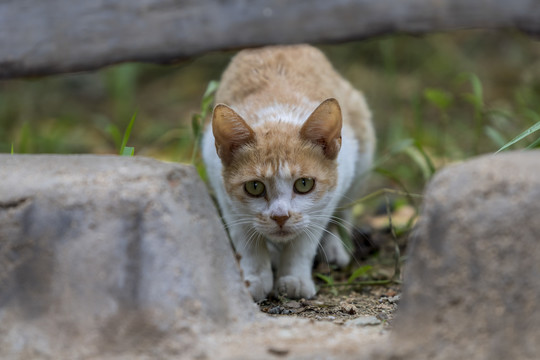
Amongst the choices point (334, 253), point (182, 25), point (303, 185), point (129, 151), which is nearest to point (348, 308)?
point (303, 185)

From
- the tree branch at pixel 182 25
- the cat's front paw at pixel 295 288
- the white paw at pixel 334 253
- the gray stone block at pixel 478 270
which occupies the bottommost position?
the white paw at pixel 334 253

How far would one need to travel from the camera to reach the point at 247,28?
2.43m

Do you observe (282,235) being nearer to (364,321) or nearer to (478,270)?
(364,321)

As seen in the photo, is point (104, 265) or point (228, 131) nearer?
point (104, 265)

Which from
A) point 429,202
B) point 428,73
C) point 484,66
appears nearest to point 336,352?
point 429,202

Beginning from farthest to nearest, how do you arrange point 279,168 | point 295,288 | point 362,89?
point 362,89
point 295,288
point 279,168

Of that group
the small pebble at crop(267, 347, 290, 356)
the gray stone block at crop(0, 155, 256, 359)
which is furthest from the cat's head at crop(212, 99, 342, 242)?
the small pebble at crop(267, 347, 290, 356)

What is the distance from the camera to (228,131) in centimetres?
276

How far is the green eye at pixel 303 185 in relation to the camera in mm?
2811

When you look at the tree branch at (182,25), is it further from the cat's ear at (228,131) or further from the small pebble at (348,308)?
the small pebble at (348,308)

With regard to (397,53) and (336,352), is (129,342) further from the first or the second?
(397,53)

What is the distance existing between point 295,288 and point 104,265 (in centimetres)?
118

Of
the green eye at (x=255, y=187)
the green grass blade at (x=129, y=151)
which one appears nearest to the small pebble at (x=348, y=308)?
the green eye at (x=255, y=187)

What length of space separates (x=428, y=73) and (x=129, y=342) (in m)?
6.16
